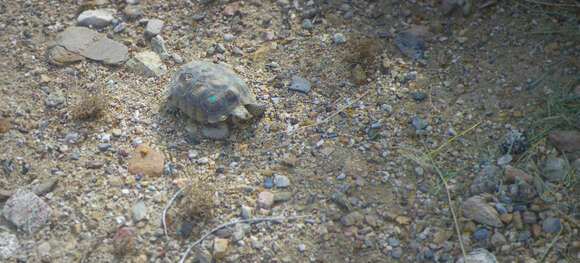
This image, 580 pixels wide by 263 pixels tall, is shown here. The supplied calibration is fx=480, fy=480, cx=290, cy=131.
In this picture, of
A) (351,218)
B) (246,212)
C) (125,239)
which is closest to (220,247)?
(246,212)

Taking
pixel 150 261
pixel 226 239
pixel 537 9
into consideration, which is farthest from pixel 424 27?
pixel 150 261

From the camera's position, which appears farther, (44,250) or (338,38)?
(338,38)

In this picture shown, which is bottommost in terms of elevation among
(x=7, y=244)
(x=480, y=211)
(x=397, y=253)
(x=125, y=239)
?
(x=7, y=244)

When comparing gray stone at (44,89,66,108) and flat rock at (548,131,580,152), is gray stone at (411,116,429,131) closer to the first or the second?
flat rock at (548,131,580,152)

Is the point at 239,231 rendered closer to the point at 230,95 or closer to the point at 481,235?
the point at 230,95

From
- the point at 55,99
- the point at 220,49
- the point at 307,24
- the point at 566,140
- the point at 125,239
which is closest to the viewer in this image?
the point at 125,239
